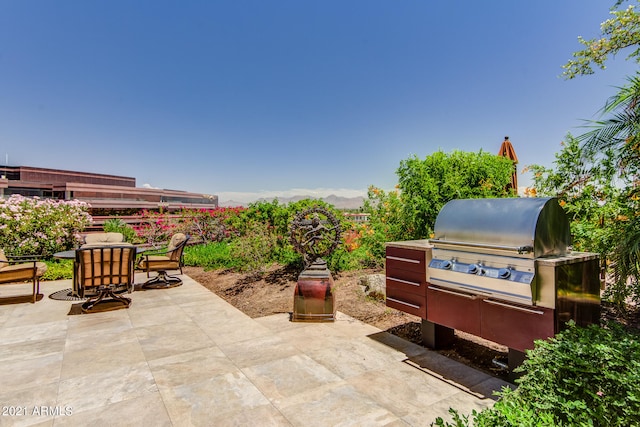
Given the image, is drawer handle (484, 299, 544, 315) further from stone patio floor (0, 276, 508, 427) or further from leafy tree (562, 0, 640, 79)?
leafy tree (562, 0, 640, 79)

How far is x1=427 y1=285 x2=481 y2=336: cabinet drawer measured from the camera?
8.87 ft

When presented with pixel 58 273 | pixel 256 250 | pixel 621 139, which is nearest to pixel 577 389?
pixel 621 139

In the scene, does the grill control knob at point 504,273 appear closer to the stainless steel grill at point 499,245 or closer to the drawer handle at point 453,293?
the stainless steel grill at point 499,245

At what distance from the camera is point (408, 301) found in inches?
130

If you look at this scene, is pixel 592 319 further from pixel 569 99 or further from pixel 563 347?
pixel 569 99

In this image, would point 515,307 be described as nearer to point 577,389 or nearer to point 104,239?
point 577,389

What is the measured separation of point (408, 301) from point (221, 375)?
202 centimetres

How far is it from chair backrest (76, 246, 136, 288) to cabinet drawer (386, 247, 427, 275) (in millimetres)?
4151

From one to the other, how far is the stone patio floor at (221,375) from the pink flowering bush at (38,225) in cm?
469

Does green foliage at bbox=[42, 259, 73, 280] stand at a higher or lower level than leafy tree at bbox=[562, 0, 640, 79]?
lower

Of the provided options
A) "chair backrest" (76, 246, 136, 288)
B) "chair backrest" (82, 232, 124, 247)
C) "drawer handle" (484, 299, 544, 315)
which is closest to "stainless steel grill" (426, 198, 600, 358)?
"drawer handle" (484, 299, 544, 315)

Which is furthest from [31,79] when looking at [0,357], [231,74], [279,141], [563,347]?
[563,347]

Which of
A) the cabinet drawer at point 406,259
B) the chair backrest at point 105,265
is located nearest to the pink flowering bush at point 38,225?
the chair backrest at point 105,265

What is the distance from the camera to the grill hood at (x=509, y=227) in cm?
238
